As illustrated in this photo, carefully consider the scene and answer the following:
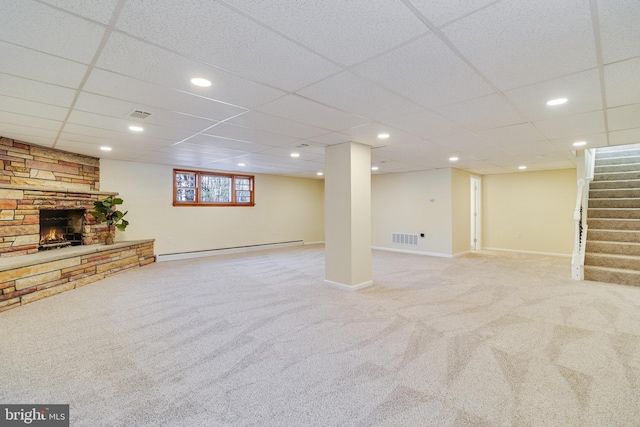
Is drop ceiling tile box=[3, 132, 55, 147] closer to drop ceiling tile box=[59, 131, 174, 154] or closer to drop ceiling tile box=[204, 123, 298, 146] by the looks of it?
drop ceiling tile box=[59, 131, 174, 154]

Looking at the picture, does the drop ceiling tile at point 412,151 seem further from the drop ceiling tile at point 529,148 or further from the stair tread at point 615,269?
the stair tread at point 615,269

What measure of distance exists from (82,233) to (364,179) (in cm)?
540

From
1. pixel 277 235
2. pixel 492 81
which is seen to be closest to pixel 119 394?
pixel 492 81

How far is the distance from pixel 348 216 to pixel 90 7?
362 cm

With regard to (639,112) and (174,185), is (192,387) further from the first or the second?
(174,185)

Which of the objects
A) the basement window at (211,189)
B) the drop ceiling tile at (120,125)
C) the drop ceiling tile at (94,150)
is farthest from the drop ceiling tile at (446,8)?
the basement window at (211,189)

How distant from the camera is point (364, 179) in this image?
15.5ft

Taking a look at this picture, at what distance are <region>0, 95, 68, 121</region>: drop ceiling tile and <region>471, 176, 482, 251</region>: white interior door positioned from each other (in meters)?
9.32

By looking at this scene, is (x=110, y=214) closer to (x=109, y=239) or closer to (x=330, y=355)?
(x=109, y=239)

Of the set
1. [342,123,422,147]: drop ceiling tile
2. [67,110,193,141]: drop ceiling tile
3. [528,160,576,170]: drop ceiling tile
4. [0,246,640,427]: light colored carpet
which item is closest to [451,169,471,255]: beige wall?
[528,160,576,170]: drop ceiling tile

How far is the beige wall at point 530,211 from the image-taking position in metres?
7.67

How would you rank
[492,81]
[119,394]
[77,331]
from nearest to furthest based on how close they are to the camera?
[119,394]
[492,81]
[77,331]

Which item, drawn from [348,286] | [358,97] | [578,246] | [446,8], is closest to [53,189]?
[348,286]

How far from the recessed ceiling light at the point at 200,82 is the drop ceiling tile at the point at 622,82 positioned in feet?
9.94
